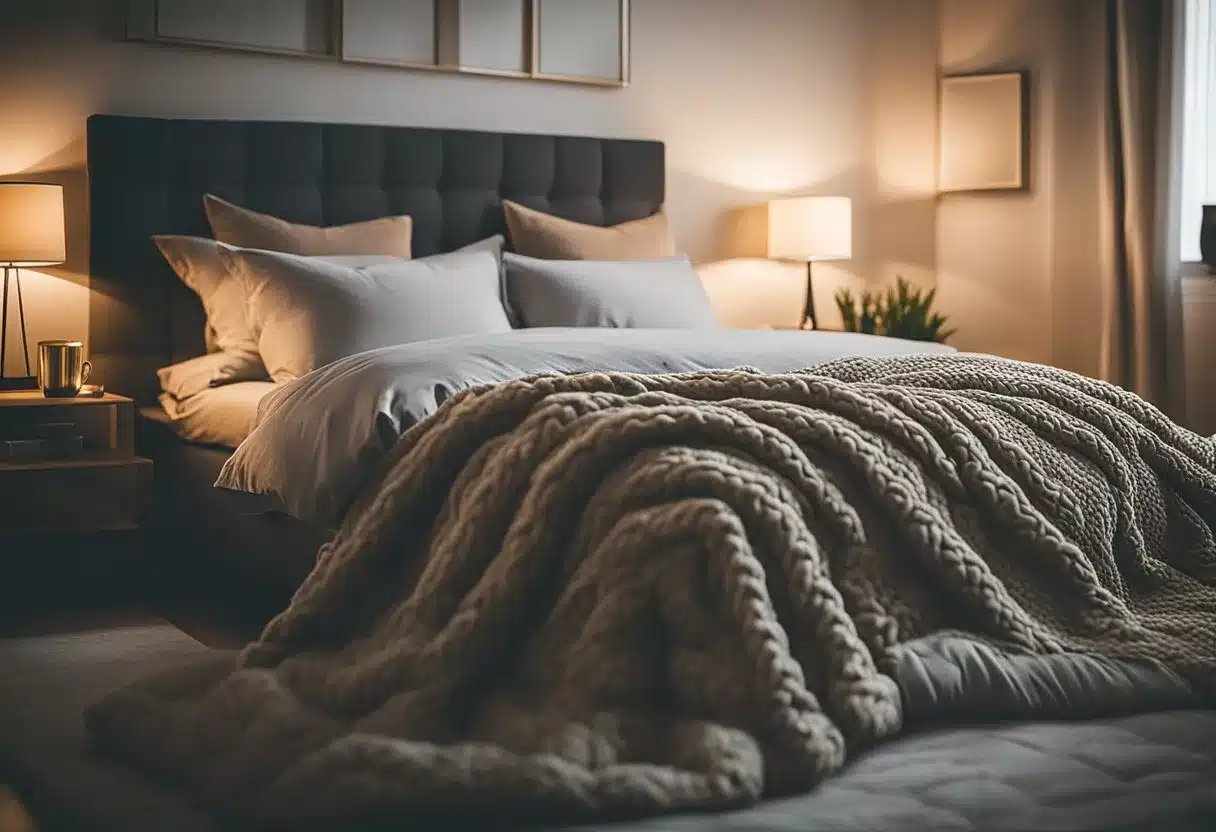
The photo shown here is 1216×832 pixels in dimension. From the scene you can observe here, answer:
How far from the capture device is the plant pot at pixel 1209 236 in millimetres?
4914

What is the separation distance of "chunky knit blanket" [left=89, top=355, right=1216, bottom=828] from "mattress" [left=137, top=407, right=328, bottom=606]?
36.3 inches

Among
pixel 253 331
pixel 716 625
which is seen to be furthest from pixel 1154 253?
pixel 716 625

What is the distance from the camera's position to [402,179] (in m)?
4.56

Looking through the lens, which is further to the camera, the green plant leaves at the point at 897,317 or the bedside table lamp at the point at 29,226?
the green plant leaves at the point at 897,317

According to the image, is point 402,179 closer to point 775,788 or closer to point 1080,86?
point 1080,86

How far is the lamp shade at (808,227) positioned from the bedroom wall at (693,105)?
0.69 feet

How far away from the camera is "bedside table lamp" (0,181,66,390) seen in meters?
3.78

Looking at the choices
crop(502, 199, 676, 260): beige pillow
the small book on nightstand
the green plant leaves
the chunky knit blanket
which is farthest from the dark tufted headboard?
the chunky knit blanket

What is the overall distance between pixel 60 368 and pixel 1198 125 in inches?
155

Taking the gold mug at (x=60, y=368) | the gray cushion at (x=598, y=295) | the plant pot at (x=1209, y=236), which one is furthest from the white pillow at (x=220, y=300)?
the plant pot at (x=1209, y=236)

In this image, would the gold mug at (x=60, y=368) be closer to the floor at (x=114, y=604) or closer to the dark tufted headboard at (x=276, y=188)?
the dark tufted headboard at (x=276, y=188)

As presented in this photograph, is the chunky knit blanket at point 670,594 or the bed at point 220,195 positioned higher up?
the bed at point 220,195

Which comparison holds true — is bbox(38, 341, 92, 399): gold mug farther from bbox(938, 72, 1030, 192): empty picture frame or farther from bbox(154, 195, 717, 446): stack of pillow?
bbox(938, 72, 1030, 192): empty picture frame

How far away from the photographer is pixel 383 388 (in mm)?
2654
